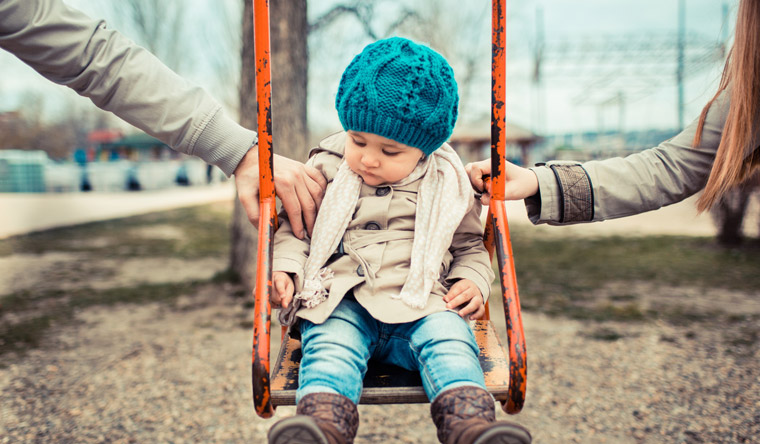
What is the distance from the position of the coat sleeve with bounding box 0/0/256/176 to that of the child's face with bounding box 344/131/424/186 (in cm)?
33

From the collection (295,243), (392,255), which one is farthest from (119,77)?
(392,255)

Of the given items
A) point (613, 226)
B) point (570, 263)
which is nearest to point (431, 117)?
point (570, 263)

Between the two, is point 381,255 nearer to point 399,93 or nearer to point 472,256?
point 472,256

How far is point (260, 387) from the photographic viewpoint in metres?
1.32

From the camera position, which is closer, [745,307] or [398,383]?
A: [398,383]

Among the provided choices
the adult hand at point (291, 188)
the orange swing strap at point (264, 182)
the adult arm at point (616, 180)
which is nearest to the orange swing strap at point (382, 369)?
the orange swing strap at point (264, 182)

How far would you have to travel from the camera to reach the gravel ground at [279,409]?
9.49 feet

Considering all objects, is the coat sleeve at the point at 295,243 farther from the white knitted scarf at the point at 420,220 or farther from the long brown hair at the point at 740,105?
the long brown hair at the point at 740,105

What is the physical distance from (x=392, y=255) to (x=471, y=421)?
553 mm

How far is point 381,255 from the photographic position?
1678 mm

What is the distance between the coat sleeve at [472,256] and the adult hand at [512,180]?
68 mm

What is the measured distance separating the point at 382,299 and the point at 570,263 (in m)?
5.51

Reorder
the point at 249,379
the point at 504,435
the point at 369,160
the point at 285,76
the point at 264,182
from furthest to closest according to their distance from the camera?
the point at 285,76 < the point at 249,379 < the point at 369,160 < the point at 264,182 < the point at 504,435

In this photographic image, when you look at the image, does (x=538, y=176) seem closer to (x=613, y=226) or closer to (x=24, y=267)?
(x=24, y=267)
